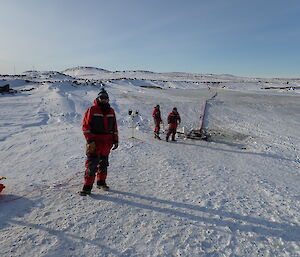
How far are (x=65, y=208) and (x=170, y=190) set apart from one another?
2.28 meters

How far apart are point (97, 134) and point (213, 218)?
2.79 metres

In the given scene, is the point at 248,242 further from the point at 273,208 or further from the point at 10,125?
the point at 10,125

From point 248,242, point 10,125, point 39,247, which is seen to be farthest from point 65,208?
point 10,125

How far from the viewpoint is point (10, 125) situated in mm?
12125

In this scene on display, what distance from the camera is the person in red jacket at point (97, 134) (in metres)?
4.95

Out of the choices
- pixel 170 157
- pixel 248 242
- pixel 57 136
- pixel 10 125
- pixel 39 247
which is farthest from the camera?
pixel 10 125

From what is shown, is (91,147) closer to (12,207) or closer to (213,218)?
(12,207)

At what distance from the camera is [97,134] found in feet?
16.6

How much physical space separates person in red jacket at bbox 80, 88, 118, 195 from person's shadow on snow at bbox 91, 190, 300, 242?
0.50m

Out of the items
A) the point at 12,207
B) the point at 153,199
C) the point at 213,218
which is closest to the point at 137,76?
the point at 153,199

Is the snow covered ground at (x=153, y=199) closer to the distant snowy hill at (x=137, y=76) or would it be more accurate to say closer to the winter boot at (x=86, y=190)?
the winter boot at (x=86, y=190)

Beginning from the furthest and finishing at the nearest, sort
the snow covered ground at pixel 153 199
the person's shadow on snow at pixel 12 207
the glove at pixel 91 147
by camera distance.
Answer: the glove at pixel 91 147 → the person's shadow on snow at pixel 12 207 → the snow covered ground at pixel 153 199

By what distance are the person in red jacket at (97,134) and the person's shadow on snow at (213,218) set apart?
50 cm

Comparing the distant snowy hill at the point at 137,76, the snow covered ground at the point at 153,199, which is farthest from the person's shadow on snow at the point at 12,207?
the distant snowy hill at the point at 137,76
